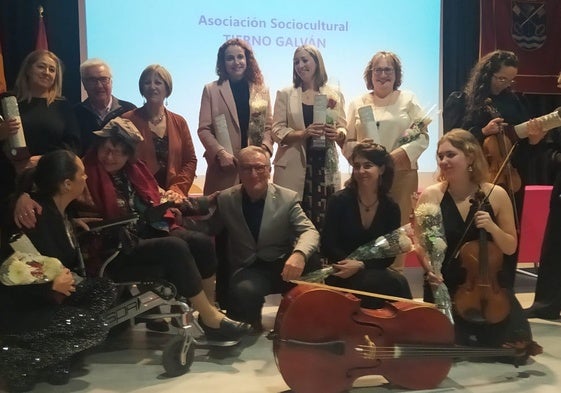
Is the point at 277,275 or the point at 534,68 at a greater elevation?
the point at 534,68

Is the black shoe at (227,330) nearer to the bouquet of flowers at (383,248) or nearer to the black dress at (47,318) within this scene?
the bouquet of flowers at (383,248)

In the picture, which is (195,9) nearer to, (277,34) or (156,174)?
(277,34)

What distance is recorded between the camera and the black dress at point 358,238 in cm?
288

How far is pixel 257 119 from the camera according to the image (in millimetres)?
3541

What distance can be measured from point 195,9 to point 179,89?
1.85ft

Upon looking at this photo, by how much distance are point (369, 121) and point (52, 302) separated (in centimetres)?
170

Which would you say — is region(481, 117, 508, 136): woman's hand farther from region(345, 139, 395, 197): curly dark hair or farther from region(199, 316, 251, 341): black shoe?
region(199, 316, 251, 341): black shoe

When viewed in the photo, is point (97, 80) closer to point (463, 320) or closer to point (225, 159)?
point (225, 159)

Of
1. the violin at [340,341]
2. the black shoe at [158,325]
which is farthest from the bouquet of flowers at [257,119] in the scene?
the violin at [340,341]

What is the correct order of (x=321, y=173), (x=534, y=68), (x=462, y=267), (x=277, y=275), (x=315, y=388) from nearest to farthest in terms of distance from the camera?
(x=315, y=388)
(x=462, y=267)
(x=277, y=275)
(x=321, y=173)
(x=534, y=68)

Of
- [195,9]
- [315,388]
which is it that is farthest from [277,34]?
[315,388]

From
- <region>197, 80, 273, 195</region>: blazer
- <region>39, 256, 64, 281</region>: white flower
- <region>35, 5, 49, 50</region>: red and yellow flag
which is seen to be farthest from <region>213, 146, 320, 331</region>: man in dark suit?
<region>35, 5, 49, 50</region>: red and yellow flag

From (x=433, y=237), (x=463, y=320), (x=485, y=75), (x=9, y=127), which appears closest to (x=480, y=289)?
(x=463, y=320)

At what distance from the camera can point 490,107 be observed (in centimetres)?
326
